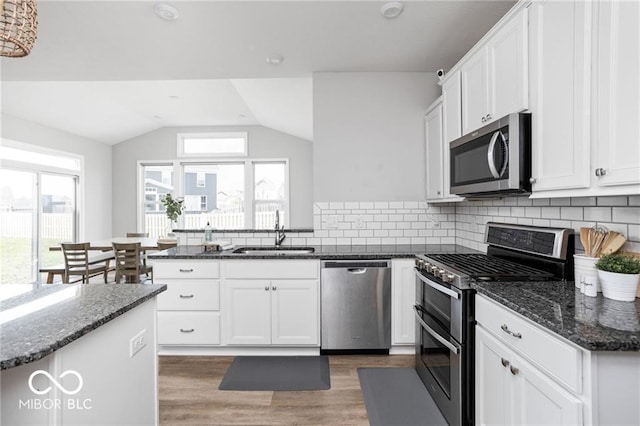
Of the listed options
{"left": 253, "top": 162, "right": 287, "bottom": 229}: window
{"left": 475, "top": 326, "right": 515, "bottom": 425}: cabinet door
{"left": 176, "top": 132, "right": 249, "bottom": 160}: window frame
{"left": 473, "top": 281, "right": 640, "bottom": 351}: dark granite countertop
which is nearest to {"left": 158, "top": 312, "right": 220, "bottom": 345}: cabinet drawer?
{"left": 475, "top": 326, "right": 515, "bottom": 425}: cabinet door

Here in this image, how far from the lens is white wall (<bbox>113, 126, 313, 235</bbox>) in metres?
6.91

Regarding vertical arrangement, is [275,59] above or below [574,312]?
above

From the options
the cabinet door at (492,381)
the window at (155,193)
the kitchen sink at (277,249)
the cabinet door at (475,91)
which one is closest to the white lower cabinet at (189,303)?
the kitchen sink at (277,249)

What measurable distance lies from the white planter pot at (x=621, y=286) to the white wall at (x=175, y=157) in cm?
576

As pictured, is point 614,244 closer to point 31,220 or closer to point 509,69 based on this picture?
point 509,69

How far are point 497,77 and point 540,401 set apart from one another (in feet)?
5.31

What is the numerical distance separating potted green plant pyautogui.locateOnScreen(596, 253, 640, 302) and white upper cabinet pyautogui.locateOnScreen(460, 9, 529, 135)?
31.7 inches

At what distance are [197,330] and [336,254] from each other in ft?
4.32

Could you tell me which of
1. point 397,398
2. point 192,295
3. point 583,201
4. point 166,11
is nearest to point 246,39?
point 166,11

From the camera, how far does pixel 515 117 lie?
162 centimetres

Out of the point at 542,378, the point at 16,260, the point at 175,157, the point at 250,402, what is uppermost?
the point at 175,157

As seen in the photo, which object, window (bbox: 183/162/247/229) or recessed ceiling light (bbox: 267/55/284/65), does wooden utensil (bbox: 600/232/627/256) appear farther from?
window (bbox: 183/162/247/229)

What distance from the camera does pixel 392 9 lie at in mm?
2188

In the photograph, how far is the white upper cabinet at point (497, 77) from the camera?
1631 millimetres
